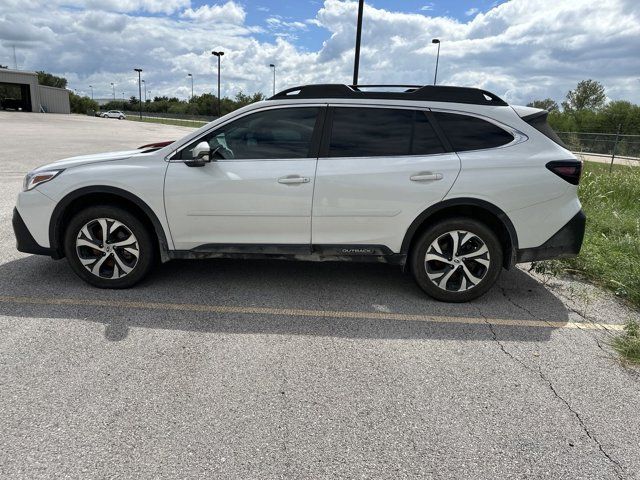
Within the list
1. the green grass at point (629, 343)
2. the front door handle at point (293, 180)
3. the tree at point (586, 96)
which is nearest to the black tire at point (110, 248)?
the front door handle at point (293, 180)

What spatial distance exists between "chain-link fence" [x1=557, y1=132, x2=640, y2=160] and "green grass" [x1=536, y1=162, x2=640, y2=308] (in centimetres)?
1139

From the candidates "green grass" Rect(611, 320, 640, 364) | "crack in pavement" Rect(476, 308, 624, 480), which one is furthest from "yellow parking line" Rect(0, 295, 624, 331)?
"crack in pavement" Rect(476, 308, 624, 480)

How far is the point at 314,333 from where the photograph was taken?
3738 millimetres

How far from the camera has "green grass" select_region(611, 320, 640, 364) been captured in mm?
3535

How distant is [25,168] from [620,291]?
1290 cm

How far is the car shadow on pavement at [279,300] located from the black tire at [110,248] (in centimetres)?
15

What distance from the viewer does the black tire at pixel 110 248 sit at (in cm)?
425

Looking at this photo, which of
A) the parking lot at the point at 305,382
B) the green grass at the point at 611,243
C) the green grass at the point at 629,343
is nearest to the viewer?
the parking lot at the point at 305,382

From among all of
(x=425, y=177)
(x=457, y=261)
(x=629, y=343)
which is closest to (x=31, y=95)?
(x=425, y=177)

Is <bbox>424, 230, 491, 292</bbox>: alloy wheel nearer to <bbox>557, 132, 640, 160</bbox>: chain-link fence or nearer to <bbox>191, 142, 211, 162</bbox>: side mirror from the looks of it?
<bbox>191, 142, 211, 162</bbox>: side mirror

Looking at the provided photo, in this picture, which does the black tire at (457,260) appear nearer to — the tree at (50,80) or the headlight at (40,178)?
the headlight at (40,178)

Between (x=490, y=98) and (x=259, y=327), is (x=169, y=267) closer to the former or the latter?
(x=259, y=327)

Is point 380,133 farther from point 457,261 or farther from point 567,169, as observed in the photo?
point 567,169

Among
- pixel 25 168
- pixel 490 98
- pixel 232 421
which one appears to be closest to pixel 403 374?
pixel 232 421
